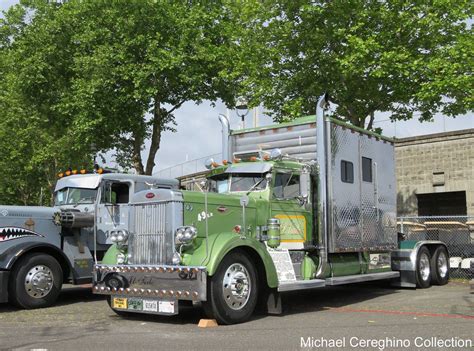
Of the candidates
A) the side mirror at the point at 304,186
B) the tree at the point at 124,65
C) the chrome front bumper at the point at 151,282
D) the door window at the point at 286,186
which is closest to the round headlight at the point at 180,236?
the chrome front bumper at the point at 151,282

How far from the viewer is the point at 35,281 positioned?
10383 millimetres

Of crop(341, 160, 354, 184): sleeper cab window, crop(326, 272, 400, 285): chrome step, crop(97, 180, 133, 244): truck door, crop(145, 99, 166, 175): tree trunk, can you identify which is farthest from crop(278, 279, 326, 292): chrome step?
crop(145, 99, 166, 175): tree trunk

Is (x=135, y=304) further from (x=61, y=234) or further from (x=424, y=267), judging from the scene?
(x=424, y=267)

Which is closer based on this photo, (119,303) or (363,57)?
(119,303)

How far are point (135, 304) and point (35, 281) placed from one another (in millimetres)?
2915

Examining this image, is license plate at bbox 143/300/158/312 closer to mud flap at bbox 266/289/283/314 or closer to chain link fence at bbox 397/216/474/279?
mud flap at bbox 266/289/283/314

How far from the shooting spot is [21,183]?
28141 mm

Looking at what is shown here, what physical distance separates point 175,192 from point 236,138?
3854 mm

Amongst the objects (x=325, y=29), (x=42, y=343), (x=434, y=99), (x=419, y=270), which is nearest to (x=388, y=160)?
(x=419, y=270)

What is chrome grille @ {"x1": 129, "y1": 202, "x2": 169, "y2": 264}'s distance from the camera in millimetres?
8492

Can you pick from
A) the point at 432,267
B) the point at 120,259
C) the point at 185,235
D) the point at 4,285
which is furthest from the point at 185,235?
the point at 432,267

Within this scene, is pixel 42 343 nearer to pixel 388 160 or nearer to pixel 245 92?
pixel 388 160

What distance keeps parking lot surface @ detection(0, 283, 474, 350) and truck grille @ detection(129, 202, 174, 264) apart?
3.28 ft

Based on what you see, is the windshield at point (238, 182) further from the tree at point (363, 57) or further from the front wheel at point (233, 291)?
the tree at point (363, 57)
